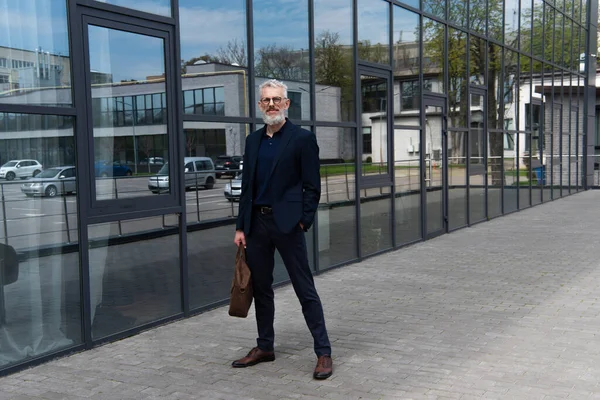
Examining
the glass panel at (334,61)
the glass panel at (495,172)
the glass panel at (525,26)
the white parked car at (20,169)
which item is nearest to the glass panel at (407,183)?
the glass panel at (334,61)

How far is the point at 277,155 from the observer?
4.81 meters

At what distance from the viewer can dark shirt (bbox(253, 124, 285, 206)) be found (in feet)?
15.9

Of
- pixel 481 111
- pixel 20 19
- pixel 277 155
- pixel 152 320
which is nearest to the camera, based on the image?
pixel 277 155

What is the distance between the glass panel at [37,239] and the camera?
5.12 meters

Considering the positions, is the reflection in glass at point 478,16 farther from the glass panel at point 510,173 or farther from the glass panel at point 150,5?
the glass panel at point 150,5

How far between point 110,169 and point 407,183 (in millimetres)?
6252

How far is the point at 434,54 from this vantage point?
40.0 ft

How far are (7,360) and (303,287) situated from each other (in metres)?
2.20

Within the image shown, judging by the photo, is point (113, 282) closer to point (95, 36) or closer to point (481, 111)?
point (95, 36)

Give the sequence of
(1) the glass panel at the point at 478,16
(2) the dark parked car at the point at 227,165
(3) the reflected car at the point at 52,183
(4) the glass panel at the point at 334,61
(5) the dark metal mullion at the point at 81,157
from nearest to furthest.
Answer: (3) the reflected car at the point at 52,183 < (5) the dark metal mullion at the point at 81,157 < (2) the dark parked car at the point at 227,165 < (4) the glass panel at the point at 334,61 < (1) the glass panel at the point at 478,16

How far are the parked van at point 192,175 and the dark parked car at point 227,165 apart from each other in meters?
0.10

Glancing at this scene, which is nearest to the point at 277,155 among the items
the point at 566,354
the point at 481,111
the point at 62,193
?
the point at 62,193

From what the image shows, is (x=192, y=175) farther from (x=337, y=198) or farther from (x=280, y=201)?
(x=337, y=198)

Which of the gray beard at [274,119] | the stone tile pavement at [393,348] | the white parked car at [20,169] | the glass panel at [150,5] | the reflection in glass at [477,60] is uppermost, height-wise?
the reflection in glass at [477,60]
